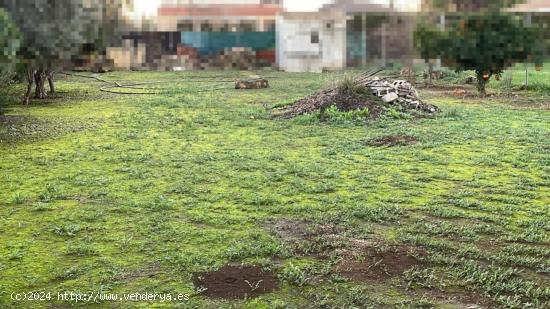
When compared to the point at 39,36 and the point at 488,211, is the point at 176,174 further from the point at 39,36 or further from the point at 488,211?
the point at 39,36

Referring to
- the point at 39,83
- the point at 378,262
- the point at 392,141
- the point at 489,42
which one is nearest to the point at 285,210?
the point at 378,262

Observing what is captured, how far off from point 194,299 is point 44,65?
11073 mm

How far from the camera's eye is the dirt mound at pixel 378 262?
4.36 meters

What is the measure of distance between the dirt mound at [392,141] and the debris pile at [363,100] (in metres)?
2.01

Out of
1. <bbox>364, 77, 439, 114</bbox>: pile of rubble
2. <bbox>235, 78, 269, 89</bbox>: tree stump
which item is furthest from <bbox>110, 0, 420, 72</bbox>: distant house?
<bbox>364, 77, 439, 114</bbox>: pile of rubble

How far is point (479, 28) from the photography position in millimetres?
14711

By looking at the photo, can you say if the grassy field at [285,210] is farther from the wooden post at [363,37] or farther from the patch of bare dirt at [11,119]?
the wooden post at [363,37]

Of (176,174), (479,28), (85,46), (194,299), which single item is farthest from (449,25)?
(194,299)

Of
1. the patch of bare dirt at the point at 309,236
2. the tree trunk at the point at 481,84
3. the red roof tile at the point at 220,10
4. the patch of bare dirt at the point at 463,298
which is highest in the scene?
the red roof tile at the point at 220,10

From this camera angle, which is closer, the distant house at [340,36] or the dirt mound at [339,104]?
the dirt mound at [339,104]

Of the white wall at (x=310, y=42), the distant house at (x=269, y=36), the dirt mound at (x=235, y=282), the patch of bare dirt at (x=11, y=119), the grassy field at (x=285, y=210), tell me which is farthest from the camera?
the white wall at (x=310, y=42)

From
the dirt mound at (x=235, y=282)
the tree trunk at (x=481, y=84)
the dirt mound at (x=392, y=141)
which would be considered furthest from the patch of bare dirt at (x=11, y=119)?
the tree trunk at (x=481, y=84)

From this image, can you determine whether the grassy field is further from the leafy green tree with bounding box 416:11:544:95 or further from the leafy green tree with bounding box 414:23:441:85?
the leafy green tree with bounding box 414:23:441:85

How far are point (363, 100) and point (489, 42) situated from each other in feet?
14.1
